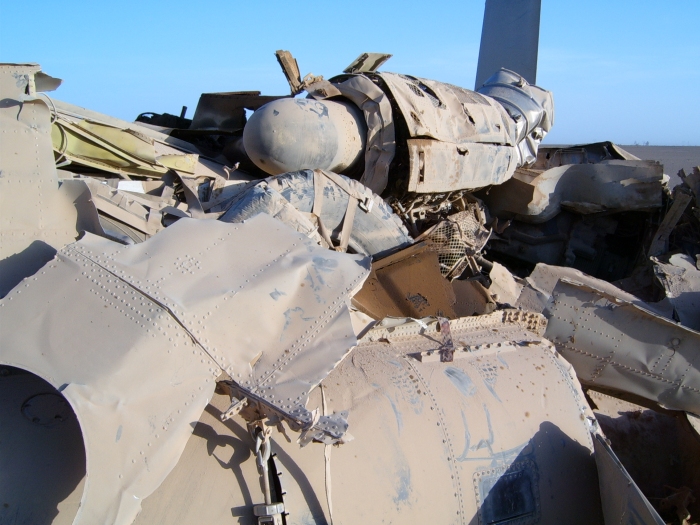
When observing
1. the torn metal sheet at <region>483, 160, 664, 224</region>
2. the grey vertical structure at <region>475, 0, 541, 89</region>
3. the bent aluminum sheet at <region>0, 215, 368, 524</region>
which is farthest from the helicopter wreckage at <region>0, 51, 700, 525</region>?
the grey vertical structure at <region>475, 0, 541, 89</region>

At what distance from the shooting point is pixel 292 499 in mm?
2092

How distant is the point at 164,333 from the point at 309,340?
1.67ft

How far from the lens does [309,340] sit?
6.89 ft

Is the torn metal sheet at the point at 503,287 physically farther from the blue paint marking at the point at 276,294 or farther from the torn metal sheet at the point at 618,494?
the blue paint marking at the point at 276,294

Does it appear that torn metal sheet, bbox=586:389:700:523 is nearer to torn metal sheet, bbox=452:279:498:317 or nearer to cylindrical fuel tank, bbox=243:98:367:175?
torn metal sheet, bbox=452:279:498:317

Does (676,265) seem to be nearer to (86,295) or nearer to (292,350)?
(292,350)

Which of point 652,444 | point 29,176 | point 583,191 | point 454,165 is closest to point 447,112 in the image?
point 454,165

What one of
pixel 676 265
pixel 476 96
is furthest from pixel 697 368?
pixel 476 96

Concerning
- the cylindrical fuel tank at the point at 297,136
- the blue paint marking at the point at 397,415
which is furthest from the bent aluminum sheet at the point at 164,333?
the cylindrical fuel tank at the point at 297,136

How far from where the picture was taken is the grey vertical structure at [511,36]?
10.6 metres

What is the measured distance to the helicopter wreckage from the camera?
184cm

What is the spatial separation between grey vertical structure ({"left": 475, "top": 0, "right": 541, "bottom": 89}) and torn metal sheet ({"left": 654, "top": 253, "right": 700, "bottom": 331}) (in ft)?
22.5

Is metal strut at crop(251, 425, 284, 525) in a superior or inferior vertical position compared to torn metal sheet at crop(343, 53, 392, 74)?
inferior

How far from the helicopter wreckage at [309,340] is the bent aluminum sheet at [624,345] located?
13 millimetres
